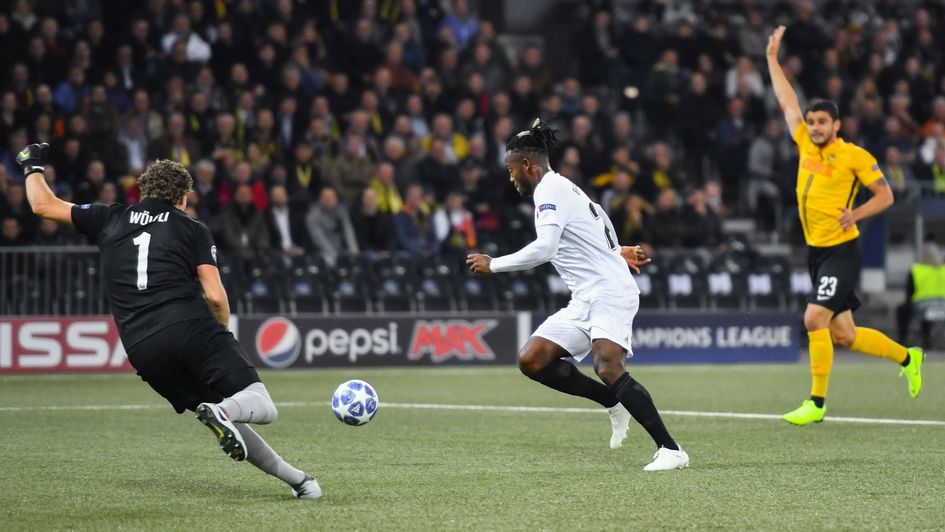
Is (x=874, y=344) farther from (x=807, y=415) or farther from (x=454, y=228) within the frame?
(x=454, y=228)

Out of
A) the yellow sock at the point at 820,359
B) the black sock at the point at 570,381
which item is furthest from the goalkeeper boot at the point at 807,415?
the black sock at the point at 570,381

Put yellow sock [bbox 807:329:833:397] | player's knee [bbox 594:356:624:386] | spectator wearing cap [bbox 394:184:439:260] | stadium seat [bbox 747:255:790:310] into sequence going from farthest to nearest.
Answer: stadium seat [bbox 747:255:790:310]
spectator wearing cap [bbox 394:184:439:260]
yellow sock [bbox 807:329:833:397]
player's knee [bbox 594:356:624:386]

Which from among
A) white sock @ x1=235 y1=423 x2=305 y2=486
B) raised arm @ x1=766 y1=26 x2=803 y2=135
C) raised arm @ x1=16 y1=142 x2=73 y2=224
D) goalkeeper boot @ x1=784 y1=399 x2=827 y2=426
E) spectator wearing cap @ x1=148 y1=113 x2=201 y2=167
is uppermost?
spectator wearing cap @ x1=148 y1=113 x2=201 y2=167

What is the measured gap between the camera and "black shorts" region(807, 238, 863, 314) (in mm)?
10852

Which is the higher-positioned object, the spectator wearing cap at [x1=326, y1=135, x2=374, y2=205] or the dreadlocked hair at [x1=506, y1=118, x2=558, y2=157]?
the spectator wearing cap at [x1=326, y1=135, x2=374, y2=205]

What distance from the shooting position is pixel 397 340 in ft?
61.5

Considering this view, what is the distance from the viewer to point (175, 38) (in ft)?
66.3

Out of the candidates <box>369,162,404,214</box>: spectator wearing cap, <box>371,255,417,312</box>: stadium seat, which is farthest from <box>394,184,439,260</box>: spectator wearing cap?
<box>371,255,417,312</box>: stadium seat

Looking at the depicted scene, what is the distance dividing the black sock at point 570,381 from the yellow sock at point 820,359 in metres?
2.42

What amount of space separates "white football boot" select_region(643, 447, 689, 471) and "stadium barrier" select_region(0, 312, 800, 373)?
1020cm

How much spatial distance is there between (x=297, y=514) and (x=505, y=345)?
41.6 feet

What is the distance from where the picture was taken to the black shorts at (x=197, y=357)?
697 centimetres

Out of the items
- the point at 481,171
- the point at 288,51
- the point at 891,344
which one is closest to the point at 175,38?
the point at 288,51

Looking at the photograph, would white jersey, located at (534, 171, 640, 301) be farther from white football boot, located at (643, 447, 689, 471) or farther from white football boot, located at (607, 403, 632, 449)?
white football boot, located at (643, 447, 689, 471)
